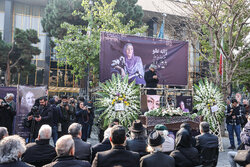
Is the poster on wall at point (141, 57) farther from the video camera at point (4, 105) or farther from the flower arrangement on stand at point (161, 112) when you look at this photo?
the video camera at point (4, 105)

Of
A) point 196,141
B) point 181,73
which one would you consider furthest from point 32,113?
point 181,73

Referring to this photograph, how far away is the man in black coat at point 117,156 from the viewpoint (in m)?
3.10

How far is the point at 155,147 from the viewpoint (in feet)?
11.3

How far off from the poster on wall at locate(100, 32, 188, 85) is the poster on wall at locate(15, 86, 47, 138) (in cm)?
245

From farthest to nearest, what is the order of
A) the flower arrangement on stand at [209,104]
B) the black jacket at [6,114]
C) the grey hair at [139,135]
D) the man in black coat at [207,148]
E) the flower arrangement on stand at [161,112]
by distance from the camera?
the flower arrangement on stand at [209,104], the flower arrangement on stand at [161,112], the black jacket at [6,114], the man in black coat at [207,148], the grey hair at [139,135]

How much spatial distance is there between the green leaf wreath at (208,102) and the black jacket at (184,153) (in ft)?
18.4

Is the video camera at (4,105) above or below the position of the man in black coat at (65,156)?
above

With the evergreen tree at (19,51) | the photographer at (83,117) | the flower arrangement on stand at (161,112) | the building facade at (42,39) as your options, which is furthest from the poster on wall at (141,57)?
the building facade at (42,39)

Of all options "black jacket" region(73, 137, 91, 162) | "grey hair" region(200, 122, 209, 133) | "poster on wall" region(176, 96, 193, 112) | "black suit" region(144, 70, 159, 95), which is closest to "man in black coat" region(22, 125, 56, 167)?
"black jacket" region(73, 137, 91, 162)

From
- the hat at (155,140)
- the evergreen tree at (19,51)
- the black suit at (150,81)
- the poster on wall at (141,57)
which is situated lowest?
the hat at (155,140)

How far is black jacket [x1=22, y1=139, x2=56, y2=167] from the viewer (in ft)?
12.8

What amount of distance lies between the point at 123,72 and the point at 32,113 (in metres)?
4.04

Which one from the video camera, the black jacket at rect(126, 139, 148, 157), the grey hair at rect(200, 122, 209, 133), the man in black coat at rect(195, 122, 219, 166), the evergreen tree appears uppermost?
the evergreen tree

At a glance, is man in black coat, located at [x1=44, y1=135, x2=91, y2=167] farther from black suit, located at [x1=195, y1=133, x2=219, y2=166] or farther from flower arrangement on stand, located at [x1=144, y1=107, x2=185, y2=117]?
flower arrangement on stand, located at [x1=144, y1=107, x2=185, y2=117]
